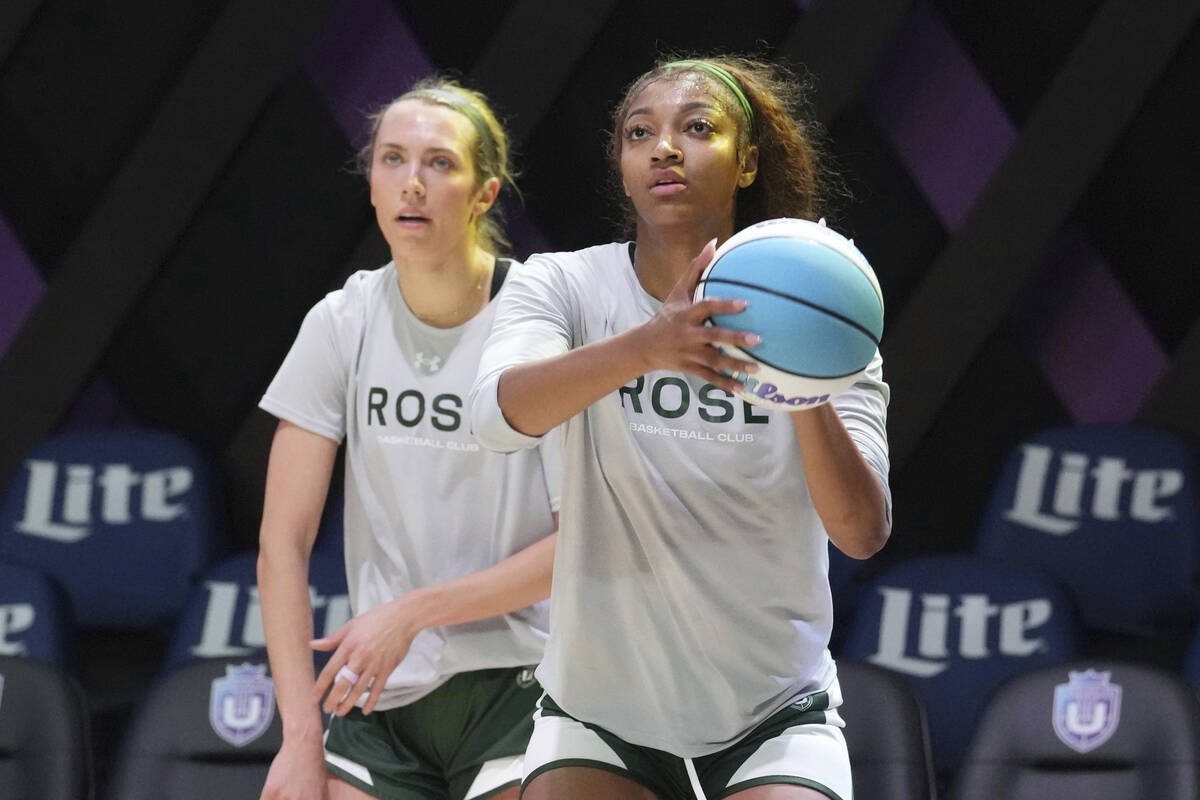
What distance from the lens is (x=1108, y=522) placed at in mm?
4672

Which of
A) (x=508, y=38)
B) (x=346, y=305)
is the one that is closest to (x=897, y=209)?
(x=508, y=38)

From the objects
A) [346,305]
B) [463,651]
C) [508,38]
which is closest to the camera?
[463,651]

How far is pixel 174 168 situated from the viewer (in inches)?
209

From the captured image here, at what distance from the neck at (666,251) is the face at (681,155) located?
0.01 meters

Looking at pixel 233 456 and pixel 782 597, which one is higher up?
pixel 782 597

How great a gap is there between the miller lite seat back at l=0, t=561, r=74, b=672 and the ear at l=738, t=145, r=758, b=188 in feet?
9.23

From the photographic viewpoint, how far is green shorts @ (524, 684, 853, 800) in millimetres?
2133

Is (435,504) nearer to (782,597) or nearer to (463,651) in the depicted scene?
(463,651)

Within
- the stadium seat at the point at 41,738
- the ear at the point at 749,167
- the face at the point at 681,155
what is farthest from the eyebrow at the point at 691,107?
the stadium seat at the point at 41,738

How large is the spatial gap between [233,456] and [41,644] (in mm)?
1185

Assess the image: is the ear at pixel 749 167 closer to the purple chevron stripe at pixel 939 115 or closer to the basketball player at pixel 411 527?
the basketball player at pixel 411 527

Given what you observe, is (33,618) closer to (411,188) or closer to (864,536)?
(411,188)

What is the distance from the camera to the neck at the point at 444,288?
2.97 metres

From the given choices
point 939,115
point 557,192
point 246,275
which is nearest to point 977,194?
point 939,115
